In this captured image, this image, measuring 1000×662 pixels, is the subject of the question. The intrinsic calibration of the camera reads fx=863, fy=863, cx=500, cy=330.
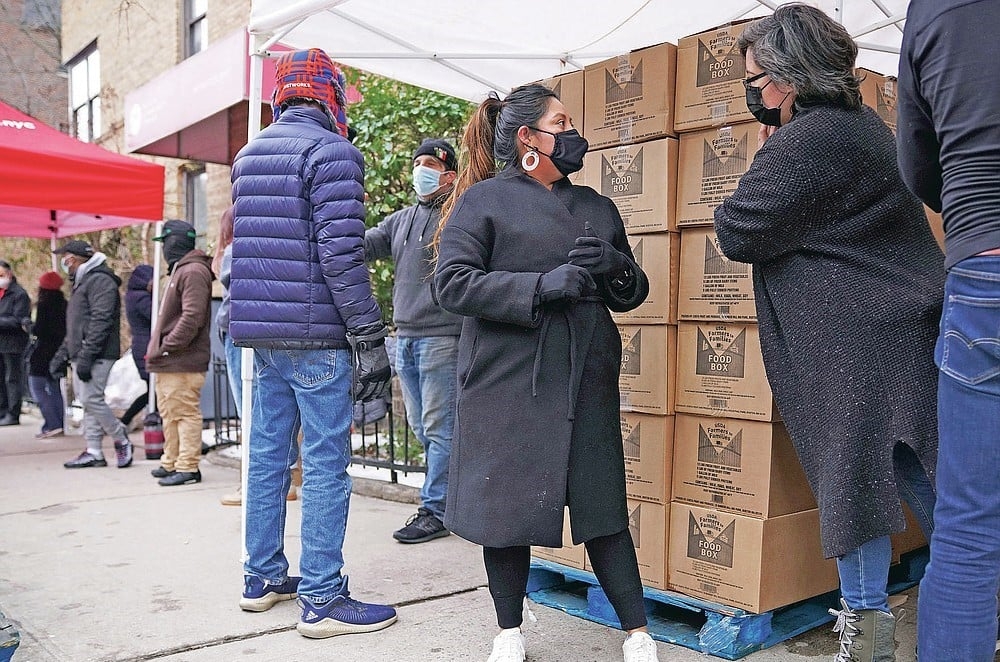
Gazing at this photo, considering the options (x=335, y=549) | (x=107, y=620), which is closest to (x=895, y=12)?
(x=335, y=549)

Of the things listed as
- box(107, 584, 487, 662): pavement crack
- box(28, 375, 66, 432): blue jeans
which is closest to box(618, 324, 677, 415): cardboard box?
box(107, 584, 487, 662): pavement crack

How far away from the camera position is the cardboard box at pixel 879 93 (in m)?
2.91

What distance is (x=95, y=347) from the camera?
6.79m

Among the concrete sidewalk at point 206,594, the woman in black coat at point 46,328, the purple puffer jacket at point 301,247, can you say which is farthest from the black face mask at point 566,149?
the woman in black coat at point 46,328

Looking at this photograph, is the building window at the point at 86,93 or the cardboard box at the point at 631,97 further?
the building window at the point at 86,93

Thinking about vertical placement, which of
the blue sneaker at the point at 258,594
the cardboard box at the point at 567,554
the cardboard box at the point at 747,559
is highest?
the cardboard box at the point at 747,559

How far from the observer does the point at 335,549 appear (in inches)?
124

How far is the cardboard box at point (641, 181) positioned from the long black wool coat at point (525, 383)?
0.38m

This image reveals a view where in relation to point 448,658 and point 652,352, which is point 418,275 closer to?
point 652,352

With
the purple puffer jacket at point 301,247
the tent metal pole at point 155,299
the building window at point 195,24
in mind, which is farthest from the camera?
the building window at point 195,24

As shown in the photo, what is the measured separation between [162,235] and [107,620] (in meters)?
3.68

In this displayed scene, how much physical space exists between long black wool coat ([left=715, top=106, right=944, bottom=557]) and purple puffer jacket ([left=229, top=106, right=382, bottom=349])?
1.32m

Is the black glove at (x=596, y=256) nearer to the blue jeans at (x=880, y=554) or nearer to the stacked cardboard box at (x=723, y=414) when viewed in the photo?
the stacked cardboard box at (x=723, y=414)

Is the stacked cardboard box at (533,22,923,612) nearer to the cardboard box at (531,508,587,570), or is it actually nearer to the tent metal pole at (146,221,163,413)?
the cardboard box at (531,508,587,570)
